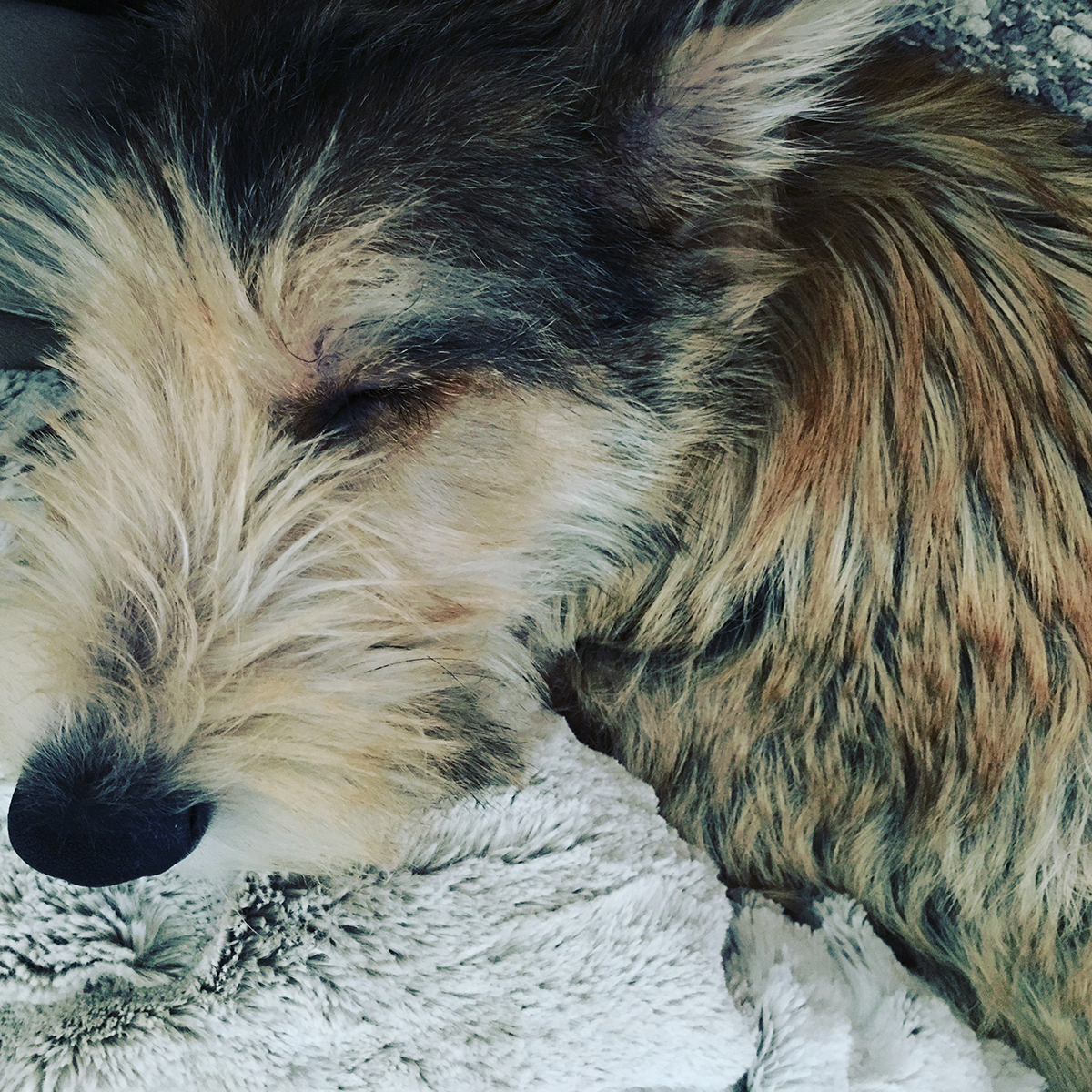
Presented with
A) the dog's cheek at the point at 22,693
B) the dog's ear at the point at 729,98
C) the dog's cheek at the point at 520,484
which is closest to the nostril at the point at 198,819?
the dog's cheek at the point at 22,693

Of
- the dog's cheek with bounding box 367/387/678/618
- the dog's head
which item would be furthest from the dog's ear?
the dog's cheek with bounding box 367/387/678/618

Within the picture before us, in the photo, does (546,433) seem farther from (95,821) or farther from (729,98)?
(95,821)

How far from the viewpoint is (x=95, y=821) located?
3.47ft

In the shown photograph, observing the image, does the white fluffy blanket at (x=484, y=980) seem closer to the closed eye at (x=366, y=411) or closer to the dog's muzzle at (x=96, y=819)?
the dog's muzzle at (x=96, y=819)

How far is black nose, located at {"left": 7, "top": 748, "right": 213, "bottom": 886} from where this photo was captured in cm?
106

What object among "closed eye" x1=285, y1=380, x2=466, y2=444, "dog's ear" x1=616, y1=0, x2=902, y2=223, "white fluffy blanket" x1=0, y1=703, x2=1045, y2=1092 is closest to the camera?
"dog's ear" x1=616, y1=0, x2=902, y2=223

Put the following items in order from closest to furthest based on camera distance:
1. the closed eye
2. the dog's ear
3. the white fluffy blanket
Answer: the dog's ear < the closed eye < the white fluffy blanket

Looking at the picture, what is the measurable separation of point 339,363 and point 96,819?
0.61 meters

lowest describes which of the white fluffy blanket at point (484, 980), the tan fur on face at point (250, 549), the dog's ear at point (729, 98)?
the white fluffy blanket at point (484, 980)

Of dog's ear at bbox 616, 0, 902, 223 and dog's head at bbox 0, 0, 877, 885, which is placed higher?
dog's ear at bbox 616, 0, 902, 223

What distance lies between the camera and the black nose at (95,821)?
3.47 ft

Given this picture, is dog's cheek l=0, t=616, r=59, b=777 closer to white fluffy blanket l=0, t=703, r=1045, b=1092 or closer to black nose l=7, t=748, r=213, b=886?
black nose l=7, t=748, r=213, b=886

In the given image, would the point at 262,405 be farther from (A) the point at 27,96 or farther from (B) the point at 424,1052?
(B) the point at 424,1052

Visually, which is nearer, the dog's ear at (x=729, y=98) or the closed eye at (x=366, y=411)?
the dog's ear at (x=729, y=98)
